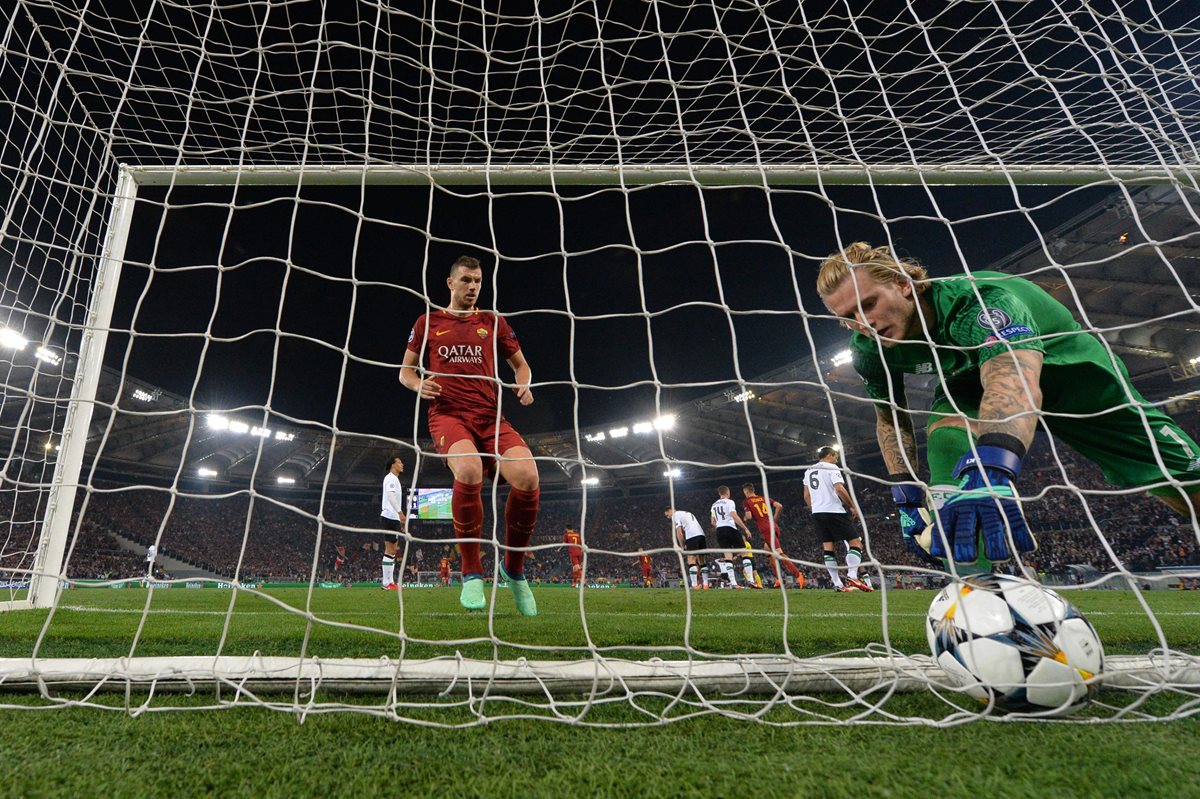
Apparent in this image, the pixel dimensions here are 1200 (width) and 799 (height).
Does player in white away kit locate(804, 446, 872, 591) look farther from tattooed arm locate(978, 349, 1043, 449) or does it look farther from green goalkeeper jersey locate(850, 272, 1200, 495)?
tattooed arm locate(978, 349, 1043, 449)

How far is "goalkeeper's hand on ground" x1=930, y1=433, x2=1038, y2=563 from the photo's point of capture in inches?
60.2

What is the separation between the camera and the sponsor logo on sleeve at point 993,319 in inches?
75.9

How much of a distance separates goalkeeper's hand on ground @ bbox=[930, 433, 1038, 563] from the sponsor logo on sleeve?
1.53 ft

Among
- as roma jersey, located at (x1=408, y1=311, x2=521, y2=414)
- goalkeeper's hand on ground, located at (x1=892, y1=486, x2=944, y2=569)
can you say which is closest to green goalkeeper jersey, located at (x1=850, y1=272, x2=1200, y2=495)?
goalkeeper's hand on ground, located at (x1=892, y1=486, x2=944, y2=569)

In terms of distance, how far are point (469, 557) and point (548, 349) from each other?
17.0m

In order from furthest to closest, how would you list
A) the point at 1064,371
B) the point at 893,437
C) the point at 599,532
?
the point at 599,532
the point at 893,437
the point at 1064,371

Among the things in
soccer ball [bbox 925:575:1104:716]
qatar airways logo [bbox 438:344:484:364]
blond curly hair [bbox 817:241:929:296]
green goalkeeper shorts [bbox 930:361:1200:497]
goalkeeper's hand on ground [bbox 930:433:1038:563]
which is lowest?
soccer ball [bbox 925:575:1104:716]

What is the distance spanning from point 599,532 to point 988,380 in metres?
24.5

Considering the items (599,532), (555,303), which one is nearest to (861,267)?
(555,303)

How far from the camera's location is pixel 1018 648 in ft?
4.48

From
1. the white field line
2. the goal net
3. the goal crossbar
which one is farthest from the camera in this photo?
the white field line

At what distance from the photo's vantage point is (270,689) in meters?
1.49

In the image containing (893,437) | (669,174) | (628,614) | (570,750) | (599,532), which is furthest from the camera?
(599,532)

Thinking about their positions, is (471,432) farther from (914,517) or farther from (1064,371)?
(1064,371)
